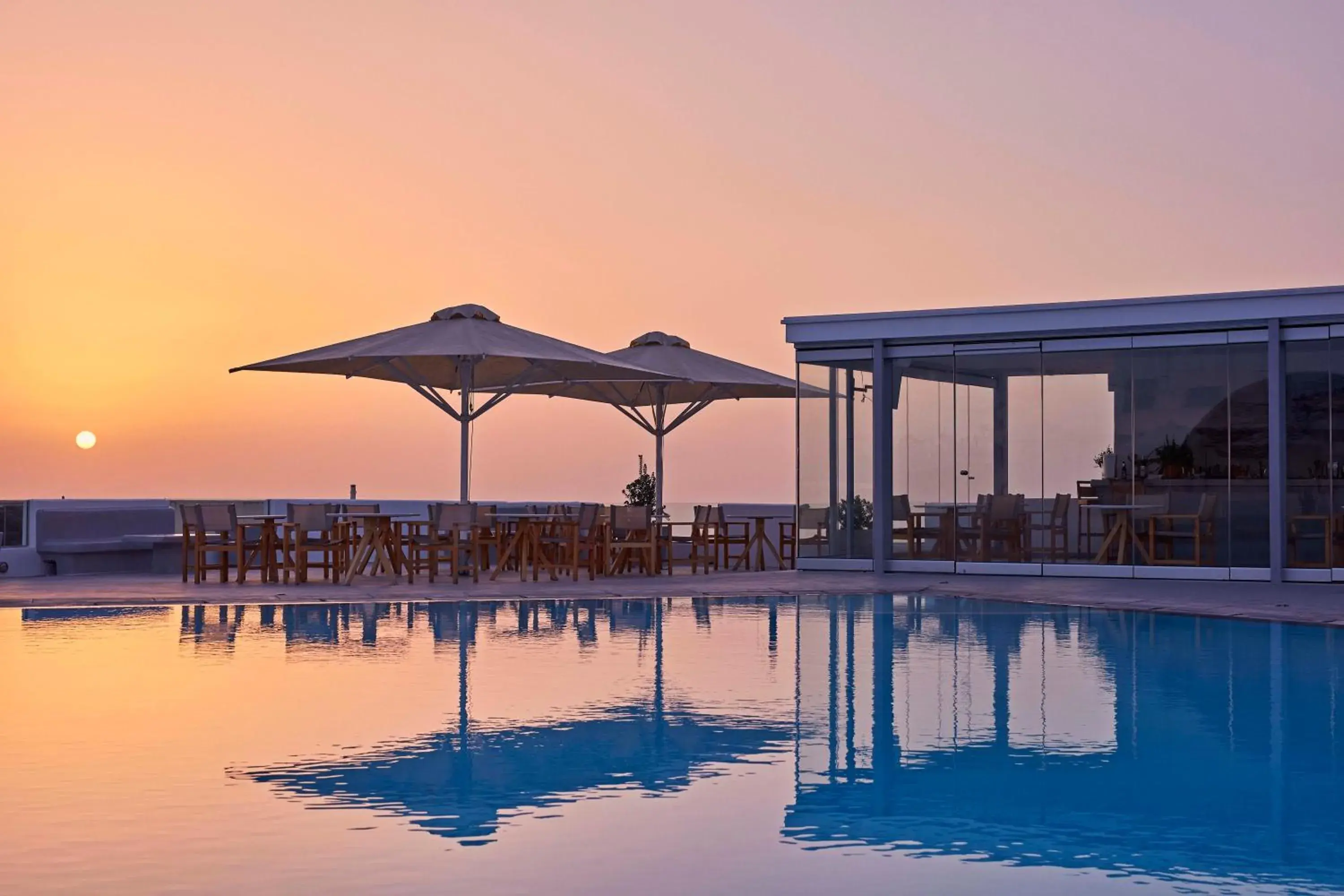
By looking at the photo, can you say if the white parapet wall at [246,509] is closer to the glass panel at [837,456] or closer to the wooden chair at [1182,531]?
the glass panel at [837,456]

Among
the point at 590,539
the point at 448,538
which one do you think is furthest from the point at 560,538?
the point at 448,538

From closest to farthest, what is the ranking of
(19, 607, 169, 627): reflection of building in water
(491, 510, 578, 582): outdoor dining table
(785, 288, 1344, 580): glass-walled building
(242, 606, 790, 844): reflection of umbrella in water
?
(242, 606, 790, 844): reflection of umbrella in water
(19, 607, 169, 627): reflection of building in water
(785, 288, 1344, 580): glass-walled building
(491, 510, 578, 582): outdoor dining table

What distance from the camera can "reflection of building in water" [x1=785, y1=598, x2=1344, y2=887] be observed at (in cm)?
519

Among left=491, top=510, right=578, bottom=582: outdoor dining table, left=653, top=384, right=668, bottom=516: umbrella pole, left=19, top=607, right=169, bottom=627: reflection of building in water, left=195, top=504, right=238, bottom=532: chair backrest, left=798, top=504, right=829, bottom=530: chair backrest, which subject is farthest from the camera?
left=653, top=384, right=668, bottom=516: umbrella pole

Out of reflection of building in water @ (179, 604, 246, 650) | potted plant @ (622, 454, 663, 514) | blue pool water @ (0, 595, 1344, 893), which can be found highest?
potted plant @ (622, 454, 663, 514)

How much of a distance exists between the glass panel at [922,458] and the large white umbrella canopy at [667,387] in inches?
51.9

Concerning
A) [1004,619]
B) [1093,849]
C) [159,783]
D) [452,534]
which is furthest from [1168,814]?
[452,534]

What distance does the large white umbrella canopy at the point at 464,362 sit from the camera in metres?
15.5

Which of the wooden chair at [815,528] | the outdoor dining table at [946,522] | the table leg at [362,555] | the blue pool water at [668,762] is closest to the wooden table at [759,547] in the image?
the wooden chair at [815,528]

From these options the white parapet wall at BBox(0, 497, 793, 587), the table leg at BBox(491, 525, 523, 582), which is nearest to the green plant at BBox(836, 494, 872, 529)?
the white parapet wall at BBox(0, 497, 793, 587)

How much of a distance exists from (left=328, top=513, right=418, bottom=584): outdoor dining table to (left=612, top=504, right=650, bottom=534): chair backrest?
7.26 ft

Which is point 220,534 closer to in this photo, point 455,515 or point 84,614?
point 455,515

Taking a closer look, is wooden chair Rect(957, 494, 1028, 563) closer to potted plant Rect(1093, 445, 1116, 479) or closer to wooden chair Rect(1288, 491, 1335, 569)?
potted plant Rect(1093, 445, 1116, 479)

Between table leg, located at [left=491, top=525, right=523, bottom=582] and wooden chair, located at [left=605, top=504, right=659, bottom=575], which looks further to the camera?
wooden chair, located at [left=605, top=504, right=659, bottom=575]
